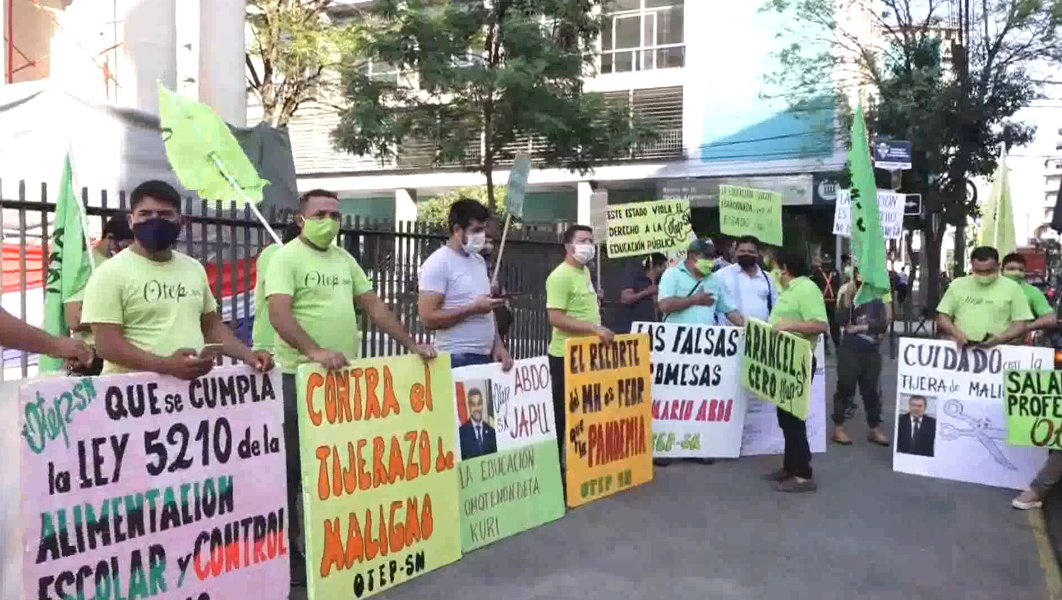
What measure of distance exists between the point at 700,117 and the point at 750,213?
61.5ft

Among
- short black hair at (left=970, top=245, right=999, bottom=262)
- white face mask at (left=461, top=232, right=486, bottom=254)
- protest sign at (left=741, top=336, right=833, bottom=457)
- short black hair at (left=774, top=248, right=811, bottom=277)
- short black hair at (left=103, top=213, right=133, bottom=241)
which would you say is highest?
short black hair at (left=103, top=213, right=133, bottom=241)

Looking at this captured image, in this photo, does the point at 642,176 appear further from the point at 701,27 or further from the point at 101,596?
the point at 101,596

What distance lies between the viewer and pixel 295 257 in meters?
4.75

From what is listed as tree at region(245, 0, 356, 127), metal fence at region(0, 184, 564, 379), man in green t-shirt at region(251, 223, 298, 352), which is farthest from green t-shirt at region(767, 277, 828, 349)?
tree at region(245, 0, 356, 127)

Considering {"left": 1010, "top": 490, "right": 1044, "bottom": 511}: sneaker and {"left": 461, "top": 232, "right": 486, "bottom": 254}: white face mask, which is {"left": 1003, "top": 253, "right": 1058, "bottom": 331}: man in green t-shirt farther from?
{"left": 461, "top": 232, "right": 486, "bottom": 254}: white face mask

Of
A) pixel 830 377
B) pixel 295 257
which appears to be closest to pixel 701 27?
pixel 830 377

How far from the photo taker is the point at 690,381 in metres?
7.91

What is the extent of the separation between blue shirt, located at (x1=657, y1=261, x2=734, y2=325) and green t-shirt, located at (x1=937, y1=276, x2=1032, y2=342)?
5.91ft

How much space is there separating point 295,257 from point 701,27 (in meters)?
25.3

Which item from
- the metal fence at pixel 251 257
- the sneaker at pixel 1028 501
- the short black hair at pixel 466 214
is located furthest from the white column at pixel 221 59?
the sneaker at pixel 1028 501

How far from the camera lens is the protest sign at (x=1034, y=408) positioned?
668cm

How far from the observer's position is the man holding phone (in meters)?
5.85

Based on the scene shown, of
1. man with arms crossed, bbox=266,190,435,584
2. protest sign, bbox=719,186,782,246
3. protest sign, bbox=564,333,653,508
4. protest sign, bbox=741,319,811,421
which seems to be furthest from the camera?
protest sign, bbox=719,186,782,246

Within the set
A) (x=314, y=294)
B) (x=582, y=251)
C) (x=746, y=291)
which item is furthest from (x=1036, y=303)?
(x=314, y=294)
